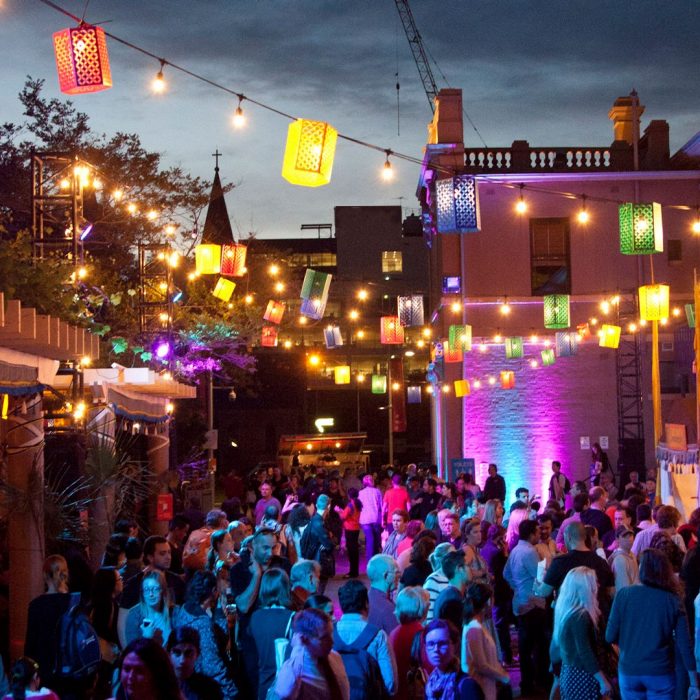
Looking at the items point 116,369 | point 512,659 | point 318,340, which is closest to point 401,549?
point 512,659

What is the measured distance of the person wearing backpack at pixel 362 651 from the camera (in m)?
6.60

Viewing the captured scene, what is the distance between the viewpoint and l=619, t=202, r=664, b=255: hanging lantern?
18.2 meters

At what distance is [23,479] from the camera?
11039 millimetres

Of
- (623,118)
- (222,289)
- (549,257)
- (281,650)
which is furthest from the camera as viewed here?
(623,118)

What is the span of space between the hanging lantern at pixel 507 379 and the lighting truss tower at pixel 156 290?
33.7ft

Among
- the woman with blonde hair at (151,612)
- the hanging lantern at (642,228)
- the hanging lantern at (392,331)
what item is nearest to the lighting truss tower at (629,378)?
the hanging lantern at (392,331)

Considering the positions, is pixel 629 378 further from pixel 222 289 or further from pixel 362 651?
pixel 362 651

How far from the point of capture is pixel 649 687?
7.52m

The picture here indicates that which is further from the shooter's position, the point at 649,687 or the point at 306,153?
the point at 306,153

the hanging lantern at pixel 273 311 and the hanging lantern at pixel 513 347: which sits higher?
the hanging lantern at pixel 273 311

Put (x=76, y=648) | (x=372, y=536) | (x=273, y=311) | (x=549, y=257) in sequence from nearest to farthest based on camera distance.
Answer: (x=76, y=648) < (x=372, y=536) < (x=273, y=311) < (x=549, y=257)

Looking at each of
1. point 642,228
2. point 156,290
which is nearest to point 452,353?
point 156,290

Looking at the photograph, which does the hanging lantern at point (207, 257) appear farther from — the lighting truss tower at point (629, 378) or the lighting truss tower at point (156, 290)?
the lighting truss tower at point (629, 378)

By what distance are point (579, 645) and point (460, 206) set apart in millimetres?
10784
